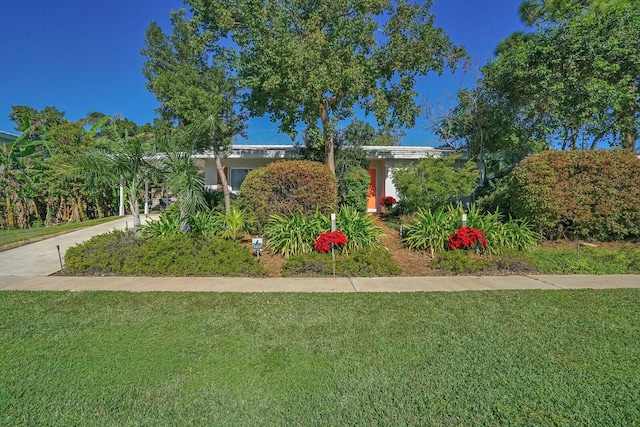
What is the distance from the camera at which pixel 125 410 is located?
256 cm

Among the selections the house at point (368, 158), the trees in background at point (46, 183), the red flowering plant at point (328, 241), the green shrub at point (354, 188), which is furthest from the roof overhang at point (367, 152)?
the red flowering plant at point (328, 241)

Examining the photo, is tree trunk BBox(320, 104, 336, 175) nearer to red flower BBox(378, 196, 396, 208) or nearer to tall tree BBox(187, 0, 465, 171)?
tall tree BBox(187, 0, 465, 171)

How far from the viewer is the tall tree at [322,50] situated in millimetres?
8695

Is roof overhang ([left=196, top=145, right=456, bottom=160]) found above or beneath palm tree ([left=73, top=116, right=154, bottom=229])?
above

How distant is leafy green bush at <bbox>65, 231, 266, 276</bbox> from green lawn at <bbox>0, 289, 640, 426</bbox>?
5.52 feet

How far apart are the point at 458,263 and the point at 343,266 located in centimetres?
223

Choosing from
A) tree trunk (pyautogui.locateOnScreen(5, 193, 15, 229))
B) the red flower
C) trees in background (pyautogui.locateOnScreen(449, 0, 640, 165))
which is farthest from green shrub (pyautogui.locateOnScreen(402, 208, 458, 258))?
tree trunk (pyautogui.locateOnScreen(5, 193, 15, 229))

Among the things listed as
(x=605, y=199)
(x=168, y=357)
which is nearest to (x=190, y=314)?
(x=168, y=357)

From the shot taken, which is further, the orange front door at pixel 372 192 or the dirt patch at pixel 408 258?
the orange front door at pixel 372 192

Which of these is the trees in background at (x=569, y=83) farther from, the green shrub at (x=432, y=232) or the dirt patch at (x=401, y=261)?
the dirt patch at (x=401, y=261)

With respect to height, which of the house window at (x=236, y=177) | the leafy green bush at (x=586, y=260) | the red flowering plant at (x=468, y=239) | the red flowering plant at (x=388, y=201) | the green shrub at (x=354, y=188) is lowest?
the leafy green bush at (x=586, y=260)

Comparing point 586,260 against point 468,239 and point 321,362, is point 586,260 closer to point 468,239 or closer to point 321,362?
point 468,239

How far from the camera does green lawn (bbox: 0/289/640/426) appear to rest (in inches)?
99.8

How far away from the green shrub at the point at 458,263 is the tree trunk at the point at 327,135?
5502 millimetres
